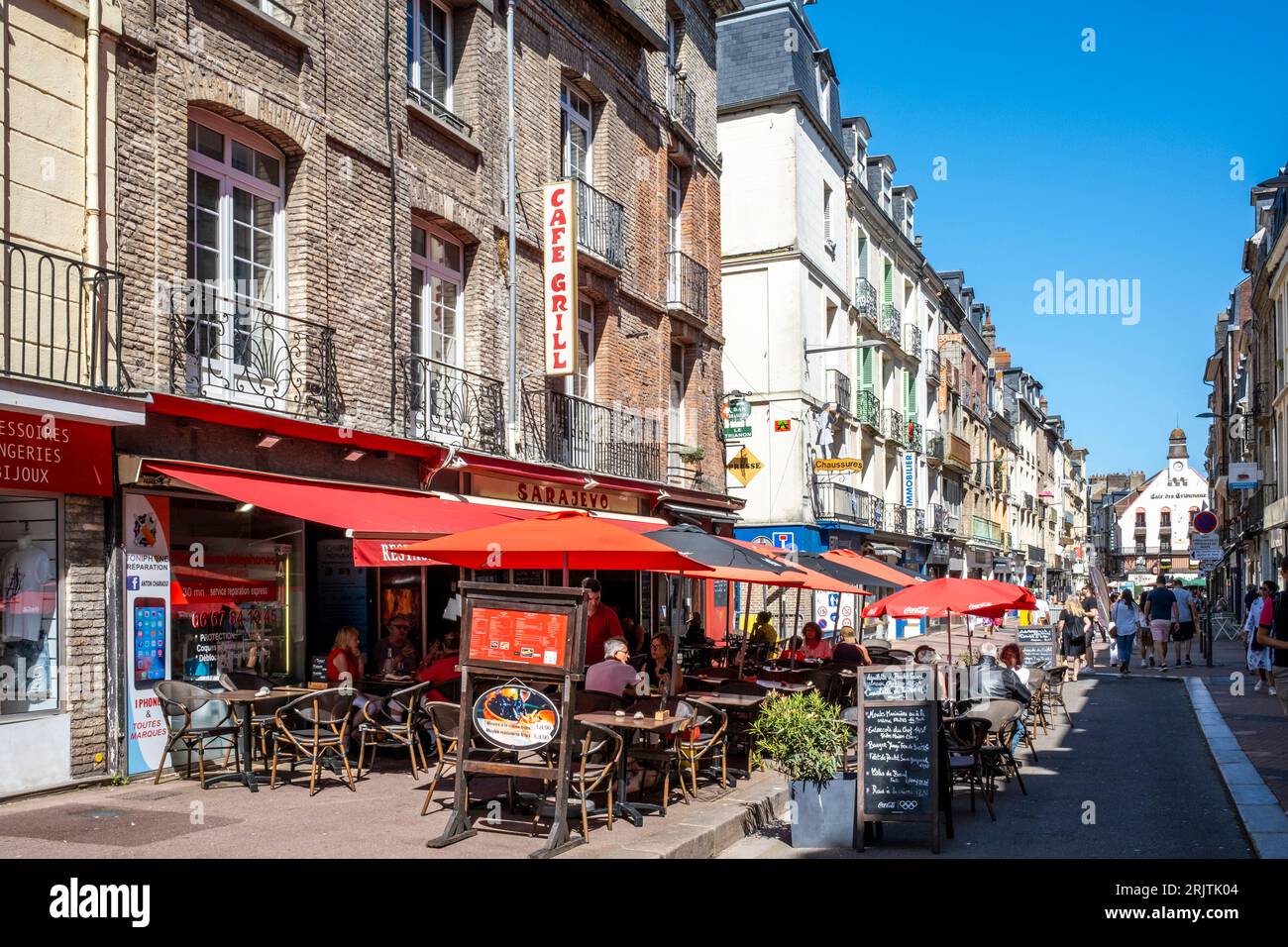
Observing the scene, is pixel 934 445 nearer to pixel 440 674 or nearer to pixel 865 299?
pixel 865 299

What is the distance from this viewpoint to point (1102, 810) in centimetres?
912

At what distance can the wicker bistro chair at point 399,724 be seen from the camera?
31.6ft

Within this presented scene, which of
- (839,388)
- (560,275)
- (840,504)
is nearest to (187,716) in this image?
(560,275)

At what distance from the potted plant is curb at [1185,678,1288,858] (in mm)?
2562

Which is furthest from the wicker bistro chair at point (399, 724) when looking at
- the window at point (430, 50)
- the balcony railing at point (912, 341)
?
the balcony railing at point (912, 341)

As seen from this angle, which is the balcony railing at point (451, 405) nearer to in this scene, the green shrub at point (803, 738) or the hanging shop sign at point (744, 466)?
the green shrub at point (803, 738)

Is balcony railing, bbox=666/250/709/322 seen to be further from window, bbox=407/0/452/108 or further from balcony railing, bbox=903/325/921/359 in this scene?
balcony railing, bbox=903/325/921/359

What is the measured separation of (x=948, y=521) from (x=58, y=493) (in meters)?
39.2

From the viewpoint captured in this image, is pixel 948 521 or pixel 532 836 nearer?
pixel 532 836

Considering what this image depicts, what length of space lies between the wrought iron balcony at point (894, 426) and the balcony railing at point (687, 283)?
14.9 meters

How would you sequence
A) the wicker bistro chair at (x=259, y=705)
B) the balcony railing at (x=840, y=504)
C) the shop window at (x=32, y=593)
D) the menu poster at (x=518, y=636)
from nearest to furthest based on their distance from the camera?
the menu poster at (x=518, y=636)
the shop window at (x=32, y=593)
the wicker bistro chair at (x=259, y=705)
the balcony railing at (x=840, y=504)
